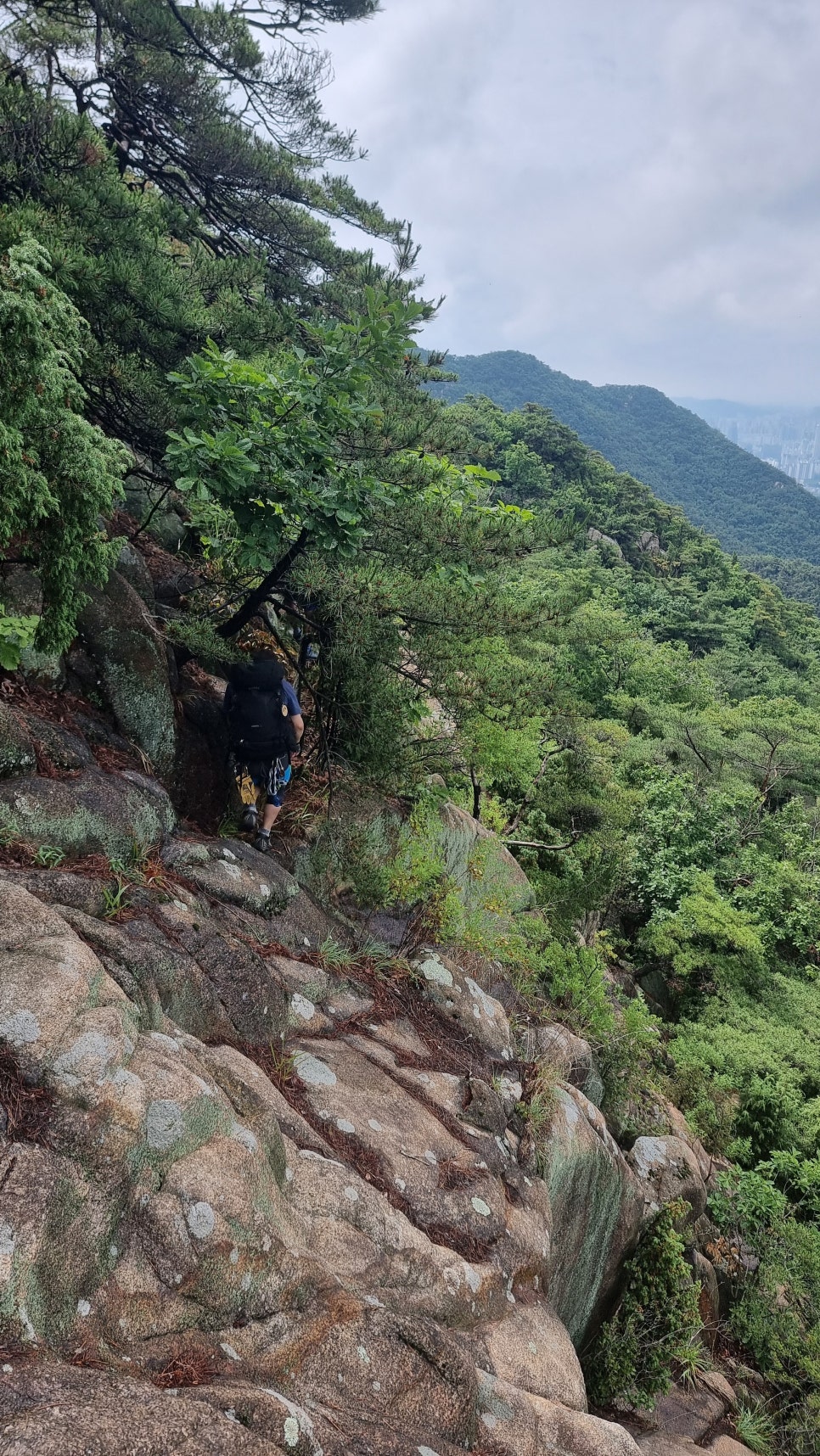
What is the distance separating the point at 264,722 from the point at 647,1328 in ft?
22.3

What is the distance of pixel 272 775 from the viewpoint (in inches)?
237

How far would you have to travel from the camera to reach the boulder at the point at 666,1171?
8227 millimetres

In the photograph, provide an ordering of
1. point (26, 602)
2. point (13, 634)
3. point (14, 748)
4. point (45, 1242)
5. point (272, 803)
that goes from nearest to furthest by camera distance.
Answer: point (45, 1242) → point (13, 634) → point (14, 748) → point (26, 602) → point (272, 803)

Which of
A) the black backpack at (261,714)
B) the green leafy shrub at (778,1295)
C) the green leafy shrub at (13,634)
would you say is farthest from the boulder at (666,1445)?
the green leafy shrub at (13,634)

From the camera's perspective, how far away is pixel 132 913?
4.16 metres

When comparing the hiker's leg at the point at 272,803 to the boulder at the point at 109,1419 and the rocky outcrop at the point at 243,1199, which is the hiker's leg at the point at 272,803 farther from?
the boulder at the point at 109,1419

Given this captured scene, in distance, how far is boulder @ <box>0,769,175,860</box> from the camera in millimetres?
4203

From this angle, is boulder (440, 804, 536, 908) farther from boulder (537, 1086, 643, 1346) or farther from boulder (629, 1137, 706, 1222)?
boulder (629, 1137, 706, 1222)

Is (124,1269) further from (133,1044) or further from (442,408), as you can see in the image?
(442,408)

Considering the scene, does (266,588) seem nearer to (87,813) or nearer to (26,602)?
(26,602)

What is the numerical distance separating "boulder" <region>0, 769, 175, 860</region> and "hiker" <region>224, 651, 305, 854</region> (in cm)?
97

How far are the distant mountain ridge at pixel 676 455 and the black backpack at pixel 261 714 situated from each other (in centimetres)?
11944

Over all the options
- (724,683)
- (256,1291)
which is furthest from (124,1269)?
(724,683)

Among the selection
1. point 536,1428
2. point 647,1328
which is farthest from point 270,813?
point 647,1328
